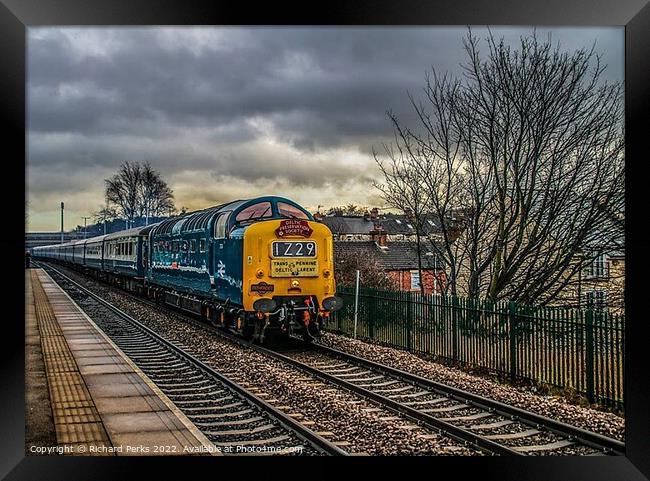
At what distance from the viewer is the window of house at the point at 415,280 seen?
1253cm

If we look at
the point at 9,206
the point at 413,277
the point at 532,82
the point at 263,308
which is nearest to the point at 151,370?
the point at 263,308

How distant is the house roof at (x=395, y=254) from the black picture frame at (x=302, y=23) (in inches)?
211

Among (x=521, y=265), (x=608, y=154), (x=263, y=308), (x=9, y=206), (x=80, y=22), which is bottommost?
(x=263, y=308)

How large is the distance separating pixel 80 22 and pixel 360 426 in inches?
211

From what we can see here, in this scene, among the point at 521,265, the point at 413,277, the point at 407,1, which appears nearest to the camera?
the point at 407,1

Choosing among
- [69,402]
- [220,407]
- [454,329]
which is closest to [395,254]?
[454,329]

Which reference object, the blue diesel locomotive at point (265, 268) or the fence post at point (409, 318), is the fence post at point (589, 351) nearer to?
the fence post at point (409, 318)

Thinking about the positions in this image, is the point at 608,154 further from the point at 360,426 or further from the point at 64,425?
the point at 64,425

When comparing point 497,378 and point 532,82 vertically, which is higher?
point 532,82

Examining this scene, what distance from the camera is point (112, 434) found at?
698cm

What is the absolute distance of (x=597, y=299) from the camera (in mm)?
10328

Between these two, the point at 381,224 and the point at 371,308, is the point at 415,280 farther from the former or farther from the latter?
the point at 381,224

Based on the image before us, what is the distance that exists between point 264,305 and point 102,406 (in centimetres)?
422

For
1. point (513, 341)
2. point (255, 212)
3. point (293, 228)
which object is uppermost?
point (255, 212)
